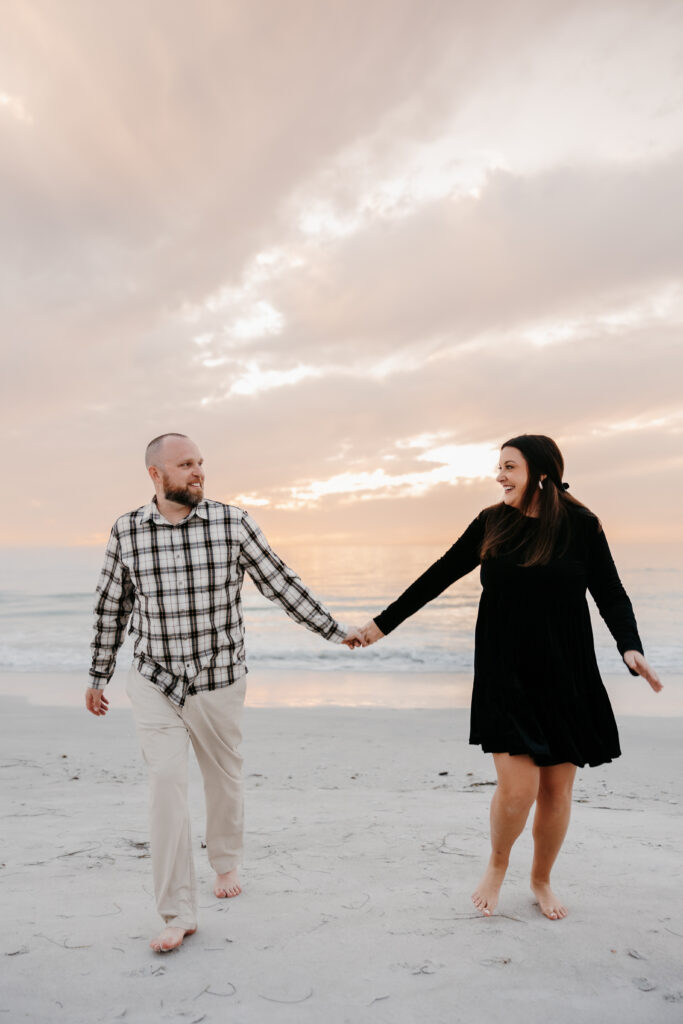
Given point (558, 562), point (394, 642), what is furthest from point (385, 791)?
point (394, 642)

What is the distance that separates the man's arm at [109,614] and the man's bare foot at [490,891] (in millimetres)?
2202

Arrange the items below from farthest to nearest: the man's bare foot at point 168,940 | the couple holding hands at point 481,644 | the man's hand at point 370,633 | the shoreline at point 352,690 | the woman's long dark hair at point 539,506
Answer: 1. the shoreline at point 352,690
2. the man's hand at point 370,633
3. the woman's long dark hair at point 539,506
4. the couple holding hands at point 481,644
5. the man's bare foot at point 168,940

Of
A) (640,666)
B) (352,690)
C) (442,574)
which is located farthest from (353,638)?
(352,690)

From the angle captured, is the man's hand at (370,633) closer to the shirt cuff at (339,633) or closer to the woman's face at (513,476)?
the shirt cuff at (339,633)

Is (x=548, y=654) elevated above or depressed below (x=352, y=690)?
above

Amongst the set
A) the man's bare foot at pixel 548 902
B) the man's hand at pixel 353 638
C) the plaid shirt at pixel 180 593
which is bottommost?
the man's bare foot at pixel 548 902

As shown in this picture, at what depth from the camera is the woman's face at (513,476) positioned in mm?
3564

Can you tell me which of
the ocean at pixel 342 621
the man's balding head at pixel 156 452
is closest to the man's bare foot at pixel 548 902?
the man's balding head at pixel 156 452

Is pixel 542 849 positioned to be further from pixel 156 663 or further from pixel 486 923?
pixel 156 663

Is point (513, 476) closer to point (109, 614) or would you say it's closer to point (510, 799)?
point (510, 799)

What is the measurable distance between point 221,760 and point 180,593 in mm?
923

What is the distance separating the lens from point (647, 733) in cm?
941

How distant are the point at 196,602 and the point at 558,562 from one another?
180 cm

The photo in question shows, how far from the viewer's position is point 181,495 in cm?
364
